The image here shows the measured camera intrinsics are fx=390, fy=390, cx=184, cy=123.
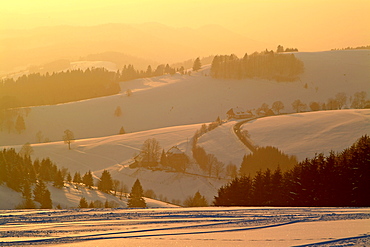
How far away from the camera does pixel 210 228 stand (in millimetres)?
12273

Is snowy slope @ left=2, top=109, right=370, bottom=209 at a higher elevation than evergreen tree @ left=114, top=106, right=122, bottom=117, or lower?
lower

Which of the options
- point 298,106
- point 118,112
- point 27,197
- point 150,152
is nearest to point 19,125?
point 118,112

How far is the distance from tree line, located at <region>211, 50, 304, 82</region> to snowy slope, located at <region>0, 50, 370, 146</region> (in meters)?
3.80

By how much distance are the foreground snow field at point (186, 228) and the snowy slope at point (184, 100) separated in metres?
108

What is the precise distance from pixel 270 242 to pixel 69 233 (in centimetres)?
606

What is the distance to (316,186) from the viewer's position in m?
25.3

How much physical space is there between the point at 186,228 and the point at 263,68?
155743mm

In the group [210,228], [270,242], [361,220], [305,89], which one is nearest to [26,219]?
[210,228]

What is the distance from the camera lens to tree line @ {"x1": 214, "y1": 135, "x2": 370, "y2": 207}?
24.0 meters

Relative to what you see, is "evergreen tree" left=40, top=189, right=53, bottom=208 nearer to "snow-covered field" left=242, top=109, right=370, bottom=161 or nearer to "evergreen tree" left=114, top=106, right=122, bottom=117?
"snow-covered field" left=242, top=109, right=370, bottom=161

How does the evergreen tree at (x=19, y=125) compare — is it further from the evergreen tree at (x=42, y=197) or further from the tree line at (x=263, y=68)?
the evergreen tree at (x=42, y=197)

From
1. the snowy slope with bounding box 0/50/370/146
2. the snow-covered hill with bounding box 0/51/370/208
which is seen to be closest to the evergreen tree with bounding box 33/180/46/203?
the snow-covered hill with bounding box 0/51/370/208

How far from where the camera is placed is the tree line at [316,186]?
24.0 meters

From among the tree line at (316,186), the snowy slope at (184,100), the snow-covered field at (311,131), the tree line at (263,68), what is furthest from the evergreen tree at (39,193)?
the tree line at (263,68)
